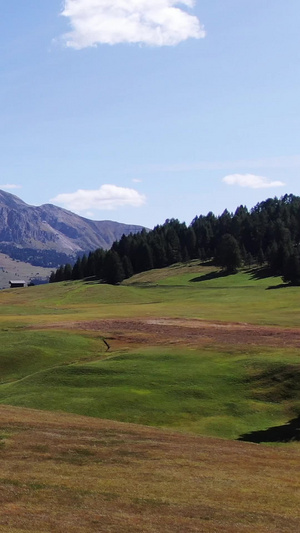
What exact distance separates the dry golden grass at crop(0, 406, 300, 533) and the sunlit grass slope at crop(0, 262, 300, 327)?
4996 centimetres

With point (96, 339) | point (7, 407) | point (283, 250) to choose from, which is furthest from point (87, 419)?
point (283, 250)

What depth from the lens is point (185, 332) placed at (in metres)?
66.8

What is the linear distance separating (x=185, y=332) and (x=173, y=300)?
193 feet

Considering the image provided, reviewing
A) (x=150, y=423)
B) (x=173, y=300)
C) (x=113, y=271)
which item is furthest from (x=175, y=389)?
(x=113, y=271)

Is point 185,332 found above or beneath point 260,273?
beneath

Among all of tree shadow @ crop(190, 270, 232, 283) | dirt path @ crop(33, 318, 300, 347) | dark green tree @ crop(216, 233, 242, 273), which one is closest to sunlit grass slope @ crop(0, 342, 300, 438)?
dirt path @ crop(33, 318, 300, 347)

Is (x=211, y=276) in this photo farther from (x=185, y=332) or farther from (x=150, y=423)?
(x=150, y=423)

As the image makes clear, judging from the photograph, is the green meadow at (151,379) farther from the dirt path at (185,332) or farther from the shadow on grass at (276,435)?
the dirt path at (185,332)

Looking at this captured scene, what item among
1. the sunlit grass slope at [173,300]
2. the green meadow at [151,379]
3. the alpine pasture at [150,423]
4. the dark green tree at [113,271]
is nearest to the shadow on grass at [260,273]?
the sunlit grass slope at [173,300]

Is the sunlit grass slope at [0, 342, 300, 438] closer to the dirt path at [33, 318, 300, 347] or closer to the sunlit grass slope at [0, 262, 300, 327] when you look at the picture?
the dirt path at [33, 318, 300, 347]

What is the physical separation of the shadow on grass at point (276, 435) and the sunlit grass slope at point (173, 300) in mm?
40870

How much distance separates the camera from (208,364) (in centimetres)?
4859

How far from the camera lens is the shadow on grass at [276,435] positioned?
109ft

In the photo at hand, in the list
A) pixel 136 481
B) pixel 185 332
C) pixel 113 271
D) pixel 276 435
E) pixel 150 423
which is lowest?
pixel 276 435
